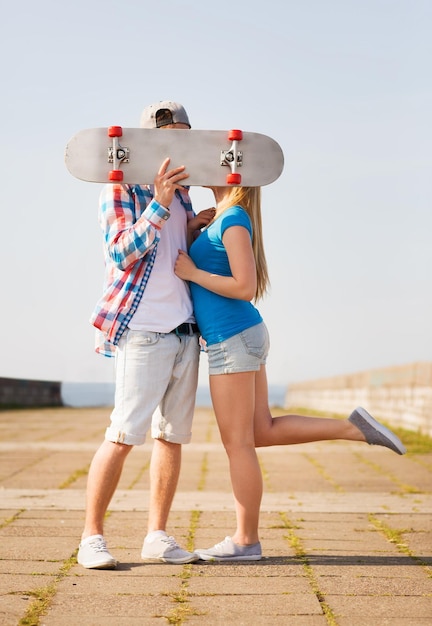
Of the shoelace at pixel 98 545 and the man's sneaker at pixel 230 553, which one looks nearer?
the shoelace at pixel 98 545

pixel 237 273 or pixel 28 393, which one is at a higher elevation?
pixel 237 273

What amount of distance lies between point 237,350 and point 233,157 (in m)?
0.77

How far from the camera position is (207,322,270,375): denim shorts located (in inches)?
157

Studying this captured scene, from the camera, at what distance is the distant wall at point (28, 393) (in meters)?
20.5

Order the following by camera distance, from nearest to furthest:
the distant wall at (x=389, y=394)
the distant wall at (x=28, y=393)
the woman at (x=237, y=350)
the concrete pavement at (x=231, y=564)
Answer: the concrete pavement at (x=231, y=564) < the woman at (x=237, y=350) < the distant wall at (x=389, y=394) < the distant wall at (x=28, y=393)

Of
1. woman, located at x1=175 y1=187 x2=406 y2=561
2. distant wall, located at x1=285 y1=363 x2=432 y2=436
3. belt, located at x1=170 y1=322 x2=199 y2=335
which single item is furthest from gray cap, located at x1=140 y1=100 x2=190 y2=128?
distant wall, located at x1=285 y1=363 x2=432 y2=436

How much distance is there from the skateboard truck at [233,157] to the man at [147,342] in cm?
18

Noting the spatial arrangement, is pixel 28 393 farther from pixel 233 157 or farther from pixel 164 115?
pixel 233 157

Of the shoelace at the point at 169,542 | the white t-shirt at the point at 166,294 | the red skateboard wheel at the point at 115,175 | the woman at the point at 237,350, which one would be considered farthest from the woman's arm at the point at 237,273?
→ the shoelace at the point at 169,542

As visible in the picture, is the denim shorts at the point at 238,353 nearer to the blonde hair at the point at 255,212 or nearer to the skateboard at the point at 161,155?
the blonde hair at the point at 255,212

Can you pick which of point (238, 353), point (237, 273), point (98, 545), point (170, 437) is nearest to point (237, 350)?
point (238, 353)

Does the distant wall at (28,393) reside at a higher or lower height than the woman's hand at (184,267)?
lower

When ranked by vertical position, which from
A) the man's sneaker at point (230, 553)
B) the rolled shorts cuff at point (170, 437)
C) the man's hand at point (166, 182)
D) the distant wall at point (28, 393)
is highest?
the man's hand at point (166, 182)

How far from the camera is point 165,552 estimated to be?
12.9 feet
